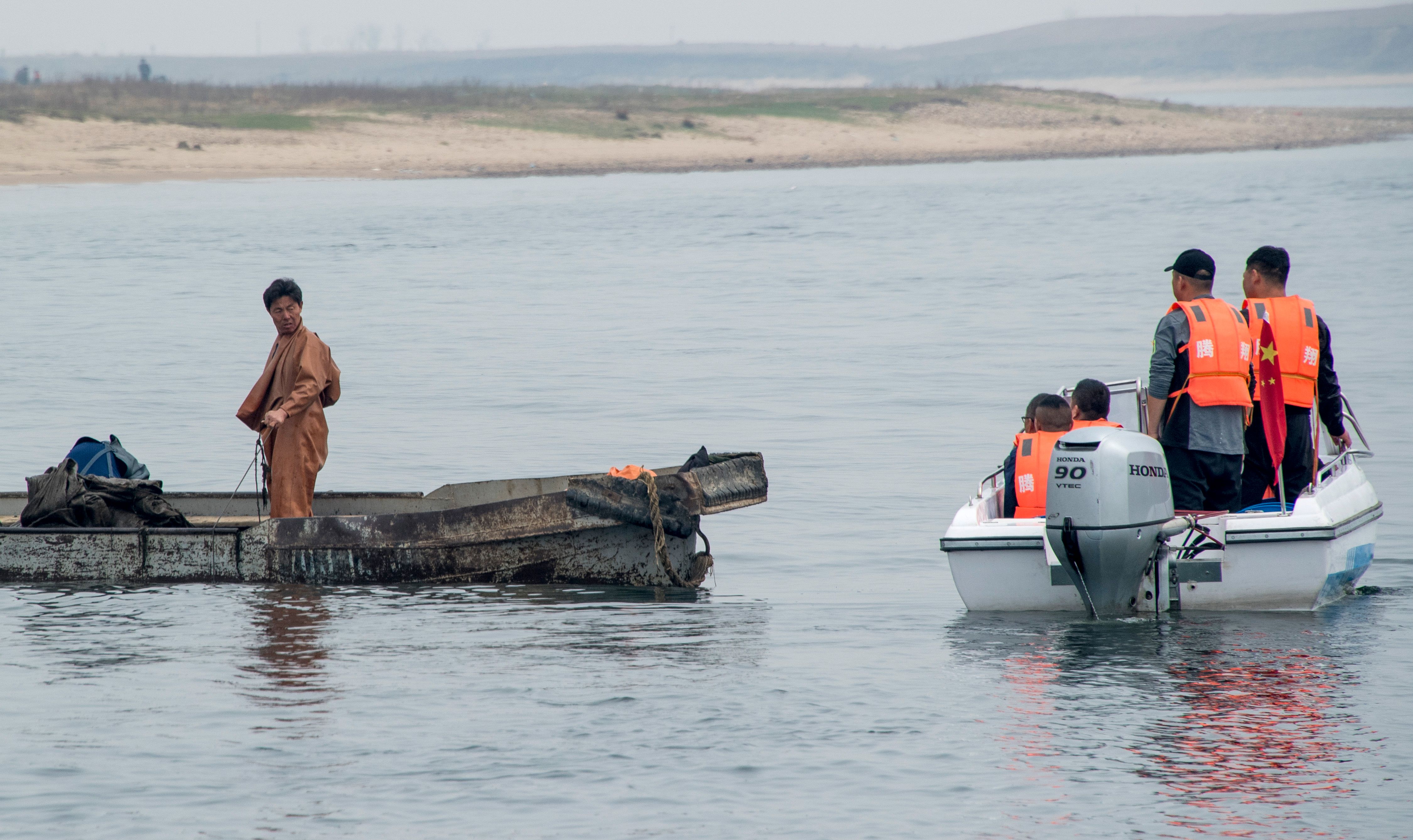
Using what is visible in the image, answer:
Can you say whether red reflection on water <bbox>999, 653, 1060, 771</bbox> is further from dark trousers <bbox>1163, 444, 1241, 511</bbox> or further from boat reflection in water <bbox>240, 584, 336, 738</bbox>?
boat reflection in water <bbox>240, 584, 336, 738</bbox>

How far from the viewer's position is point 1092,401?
7680 mm

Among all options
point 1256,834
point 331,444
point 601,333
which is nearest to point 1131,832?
Result: point 1256,834

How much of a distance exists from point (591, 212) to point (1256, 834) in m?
36.2

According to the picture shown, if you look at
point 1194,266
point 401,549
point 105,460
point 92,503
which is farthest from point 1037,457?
point 105,460

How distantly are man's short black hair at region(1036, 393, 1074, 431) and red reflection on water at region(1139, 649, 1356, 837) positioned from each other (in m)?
1.24

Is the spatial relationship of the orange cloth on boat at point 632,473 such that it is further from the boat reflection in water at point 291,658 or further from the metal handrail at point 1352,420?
the metal handrail at point 1352,420

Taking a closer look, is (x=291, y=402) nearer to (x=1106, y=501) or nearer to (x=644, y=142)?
(x=1106, y=501)

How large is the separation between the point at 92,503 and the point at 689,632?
3.53 meters

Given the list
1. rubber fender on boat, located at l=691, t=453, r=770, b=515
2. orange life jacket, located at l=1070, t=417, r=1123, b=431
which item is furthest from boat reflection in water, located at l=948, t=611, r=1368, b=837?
rubber fender on boat, located at l=691, t=453, r=770, b=515

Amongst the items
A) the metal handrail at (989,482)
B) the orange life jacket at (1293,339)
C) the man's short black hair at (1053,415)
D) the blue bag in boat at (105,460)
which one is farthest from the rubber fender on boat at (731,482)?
the blue bag in boat at (105,460)

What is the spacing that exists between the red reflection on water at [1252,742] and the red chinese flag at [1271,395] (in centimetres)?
107

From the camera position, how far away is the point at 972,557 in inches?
303

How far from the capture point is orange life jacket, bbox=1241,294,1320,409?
7.75 m

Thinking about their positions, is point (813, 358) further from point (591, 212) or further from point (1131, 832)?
point (591, 212)
